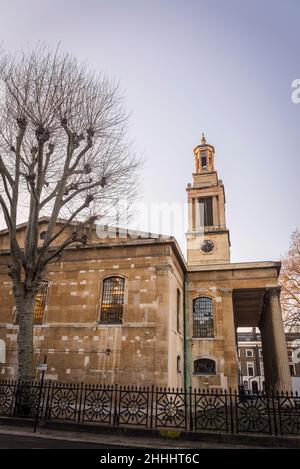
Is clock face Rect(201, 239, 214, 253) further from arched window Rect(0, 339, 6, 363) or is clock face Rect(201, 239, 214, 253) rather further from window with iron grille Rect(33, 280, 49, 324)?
arched window Rect(0, 339, 6, 363)

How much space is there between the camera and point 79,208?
42.9ft

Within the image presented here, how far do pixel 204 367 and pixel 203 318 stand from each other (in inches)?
119

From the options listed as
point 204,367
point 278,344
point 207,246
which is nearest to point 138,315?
point 204,367

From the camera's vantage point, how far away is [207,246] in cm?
2931

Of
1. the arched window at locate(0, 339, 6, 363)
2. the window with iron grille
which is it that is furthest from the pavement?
the window with iron grille

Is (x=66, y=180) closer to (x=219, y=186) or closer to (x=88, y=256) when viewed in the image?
(x=88, y=256)

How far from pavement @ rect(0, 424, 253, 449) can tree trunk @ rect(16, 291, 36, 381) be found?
94.9 inches

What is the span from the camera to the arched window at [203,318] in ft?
70.0

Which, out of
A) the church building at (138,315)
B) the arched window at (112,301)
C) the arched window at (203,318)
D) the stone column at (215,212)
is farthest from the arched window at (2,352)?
the stone column at (215,212)

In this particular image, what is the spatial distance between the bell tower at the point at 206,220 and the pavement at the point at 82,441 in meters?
20.8

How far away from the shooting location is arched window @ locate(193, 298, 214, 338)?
2133 cm

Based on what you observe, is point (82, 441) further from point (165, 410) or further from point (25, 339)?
point (25, 339)

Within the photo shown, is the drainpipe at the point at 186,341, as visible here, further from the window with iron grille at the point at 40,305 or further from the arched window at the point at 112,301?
the window with iron grille at the point at 40,305
